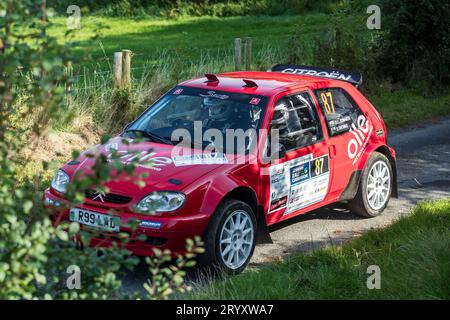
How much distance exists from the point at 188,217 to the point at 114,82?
635 centimetres

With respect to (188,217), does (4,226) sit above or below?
above

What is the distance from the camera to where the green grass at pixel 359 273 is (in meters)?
6.80

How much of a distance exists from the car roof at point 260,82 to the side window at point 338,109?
15cm

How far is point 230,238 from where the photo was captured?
791cm

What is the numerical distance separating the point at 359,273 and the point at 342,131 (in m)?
2.57

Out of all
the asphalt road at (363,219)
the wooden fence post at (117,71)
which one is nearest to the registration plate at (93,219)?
the asphalt road at (363,219)

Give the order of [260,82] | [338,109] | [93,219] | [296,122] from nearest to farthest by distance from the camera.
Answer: [93,219] < [296,122] < [260,82] < [338,109]

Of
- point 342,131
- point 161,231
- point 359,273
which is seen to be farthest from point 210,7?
point 359,273

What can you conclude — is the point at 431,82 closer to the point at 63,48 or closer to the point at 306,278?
the point at 306,278

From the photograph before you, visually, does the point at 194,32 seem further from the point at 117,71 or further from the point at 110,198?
the point at 110,198

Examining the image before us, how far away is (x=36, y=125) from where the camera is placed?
15.1ft

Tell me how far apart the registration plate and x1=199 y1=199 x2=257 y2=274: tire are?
845 millimetres

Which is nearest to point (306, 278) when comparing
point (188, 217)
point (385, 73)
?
point (188, 217)

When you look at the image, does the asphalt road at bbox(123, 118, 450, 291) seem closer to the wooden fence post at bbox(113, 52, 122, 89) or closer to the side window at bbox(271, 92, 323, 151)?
the side window at bbox(271, 92, 323, 151)
